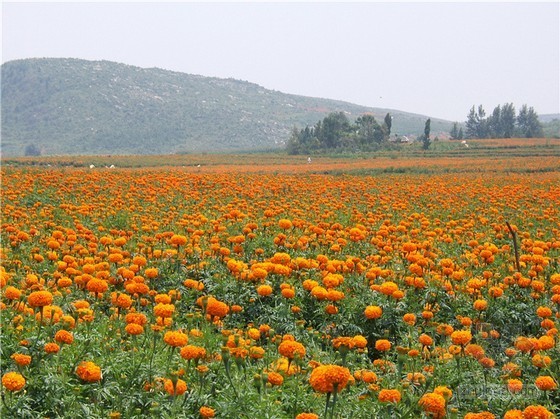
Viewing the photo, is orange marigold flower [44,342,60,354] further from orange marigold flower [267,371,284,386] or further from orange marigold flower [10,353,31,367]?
orange marigold flower [267,371,284,386]

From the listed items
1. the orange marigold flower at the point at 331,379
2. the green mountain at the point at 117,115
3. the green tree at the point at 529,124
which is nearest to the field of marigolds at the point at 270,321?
the orange marigold flower at the point at 331,379

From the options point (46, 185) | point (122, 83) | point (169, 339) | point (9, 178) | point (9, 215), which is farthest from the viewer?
point (122, 83)

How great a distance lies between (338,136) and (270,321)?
81725mm

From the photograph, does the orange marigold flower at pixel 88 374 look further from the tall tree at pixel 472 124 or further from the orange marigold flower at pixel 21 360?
the tall tree at pixel 472 124

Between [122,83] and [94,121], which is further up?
[122,83]

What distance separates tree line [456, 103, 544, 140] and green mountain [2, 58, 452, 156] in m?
48.2

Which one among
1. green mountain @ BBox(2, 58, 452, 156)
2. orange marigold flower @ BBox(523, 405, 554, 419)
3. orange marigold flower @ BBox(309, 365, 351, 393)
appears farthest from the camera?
green mountain @ BBox(2, 58, 452, 156)

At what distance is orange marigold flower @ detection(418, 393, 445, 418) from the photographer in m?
2.90

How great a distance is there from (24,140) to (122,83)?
4742cm

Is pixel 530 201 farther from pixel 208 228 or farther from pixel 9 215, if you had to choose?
pixel 9 215

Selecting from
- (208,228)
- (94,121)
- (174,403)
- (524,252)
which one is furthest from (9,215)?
(94,121)

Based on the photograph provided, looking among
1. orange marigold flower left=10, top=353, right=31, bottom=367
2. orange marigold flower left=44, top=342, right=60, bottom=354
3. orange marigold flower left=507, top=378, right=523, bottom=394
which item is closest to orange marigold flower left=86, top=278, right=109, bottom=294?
orange marigold flower left=44, top=342, right=60, bottom=354

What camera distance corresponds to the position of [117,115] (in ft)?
522

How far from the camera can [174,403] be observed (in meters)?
3.01
